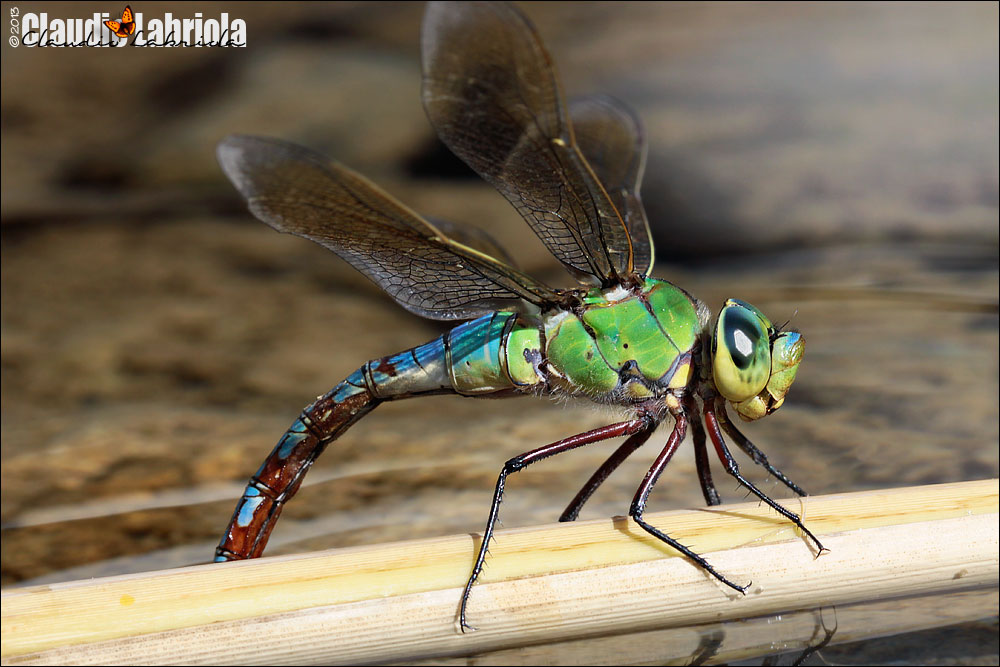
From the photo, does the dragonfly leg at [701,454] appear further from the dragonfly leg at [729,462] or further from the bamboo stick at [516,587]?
the bamboo stick at [516,587]

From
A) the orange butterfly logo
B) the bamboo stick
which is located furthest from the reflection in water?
the orange butterfly logo

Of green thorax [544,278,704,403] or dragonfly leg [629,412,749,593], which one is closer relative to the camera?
dragonfly leg [629,412,749,593]

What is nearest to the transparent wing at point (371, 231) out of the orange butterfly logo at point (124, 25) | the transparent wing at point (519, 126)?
the transparent wing at point (519, 126)

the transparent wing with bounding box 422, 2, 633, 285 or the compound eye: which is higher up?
the transparent wing with bounding box 422, 2, 633, 285

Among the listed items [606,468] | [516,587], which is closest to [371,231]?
[606,468]

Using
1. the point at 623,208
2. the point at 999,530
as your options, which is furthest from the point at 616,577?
the point at 623,208

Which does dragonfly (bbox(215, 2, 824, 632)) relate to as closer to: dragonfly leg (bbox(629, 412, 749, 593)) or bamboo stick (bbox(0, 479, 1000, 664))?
dragonfly leg (bbox(629, 412, 749, 593))

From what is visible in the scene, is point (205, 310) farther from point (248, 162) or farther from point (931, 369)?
point (931, 369)
